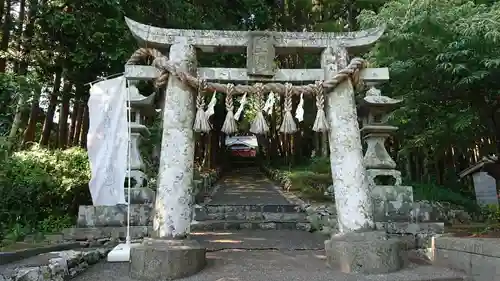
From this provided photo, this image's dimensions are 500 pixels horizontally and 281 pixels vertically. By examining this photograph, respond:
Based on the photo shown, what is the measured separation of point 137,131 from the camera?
786cm

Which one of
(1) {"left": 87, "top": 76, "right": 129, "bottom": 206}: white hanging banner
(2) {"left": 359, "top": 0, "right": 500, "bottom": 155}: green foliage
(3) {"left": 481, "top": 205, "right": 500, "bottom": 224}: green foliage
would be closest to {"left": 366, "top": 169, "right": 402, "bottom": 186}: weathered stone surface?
(2) {"left": 359, "top": 0, "right": 500, "bottom": 155}: green foliage

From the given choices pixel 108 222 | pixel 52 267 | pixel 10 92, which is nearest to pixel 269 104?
pixel 52 267

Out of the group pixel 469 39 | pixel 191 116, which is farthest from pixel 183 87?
pixel 469 39

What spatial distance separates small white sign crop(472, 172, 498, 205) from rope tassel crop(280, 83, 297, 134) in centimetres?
837

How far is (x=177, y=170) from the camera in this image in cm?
530

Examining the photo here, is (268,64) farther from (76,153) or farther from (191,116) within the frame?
(76,153)

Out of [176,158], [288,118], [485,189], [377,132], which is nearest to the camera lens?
[176,158]

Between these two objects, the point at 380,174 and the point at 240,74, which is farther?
the point at 380,174

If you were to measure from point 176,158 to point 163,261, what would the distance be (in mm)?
1320

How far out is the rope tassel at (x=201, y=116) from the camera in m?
5.40

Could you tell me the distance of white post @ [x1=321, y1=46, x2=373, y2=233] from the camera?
5375 millimetres

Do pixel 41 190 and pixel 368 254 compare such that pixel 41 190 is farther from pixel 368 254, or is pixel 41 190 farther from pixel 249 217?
pixel 368 254

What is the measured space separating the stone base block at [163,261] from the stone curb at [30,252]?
1.66 meters

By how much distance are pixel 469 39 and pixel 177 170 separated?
17.8ft
